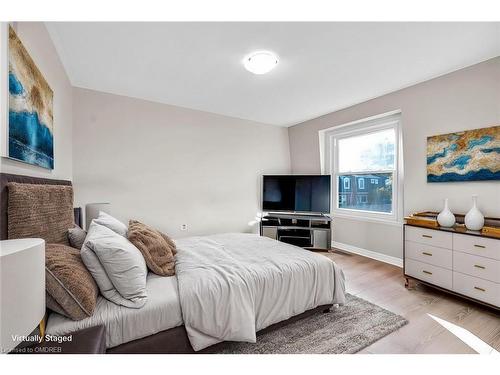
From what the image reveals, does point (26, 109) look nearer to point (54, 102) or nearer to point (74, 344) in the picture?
point (54, 102)

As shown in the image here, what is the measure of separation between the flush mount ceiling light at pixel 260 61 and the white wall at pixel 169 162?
5.70 feet

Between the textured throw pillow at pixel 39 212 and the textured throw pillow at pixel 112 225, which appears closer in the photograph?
the textured throw pillow at pixel 39 212

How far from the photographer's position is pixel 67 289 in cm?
109

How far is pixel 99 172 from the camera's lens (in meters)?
3.03

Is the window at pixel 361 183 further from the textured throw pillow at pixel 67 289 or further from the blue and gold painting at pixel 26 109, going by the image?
the blue and gold painting at pixel 26 109

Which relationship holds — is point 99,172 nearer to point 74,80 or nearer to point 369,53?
point 74,80

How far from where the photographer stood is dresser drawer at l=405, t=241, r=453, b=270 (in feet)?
7.38

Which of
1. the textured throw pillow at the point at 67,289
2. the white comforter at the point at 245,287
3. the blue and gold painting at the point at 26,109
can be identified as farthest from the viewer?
the white comforter at the point at 245,287

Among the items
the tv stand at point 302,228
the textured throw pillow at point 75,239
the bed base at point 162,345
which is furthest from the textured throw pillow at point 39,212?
the tv stand at point 302,228

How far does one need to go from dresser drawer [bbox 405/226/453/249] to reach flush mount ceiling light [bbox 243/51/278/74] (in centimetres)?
238

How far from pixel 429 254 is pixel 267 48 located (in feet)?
8.81

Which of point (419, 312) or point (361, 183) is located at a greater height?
point (361, 183)

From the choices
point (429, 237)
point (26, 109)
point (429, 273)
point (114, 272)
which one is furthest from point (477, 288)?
point (26, 109)

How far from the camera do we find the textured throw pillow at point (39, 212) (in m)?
1.13
